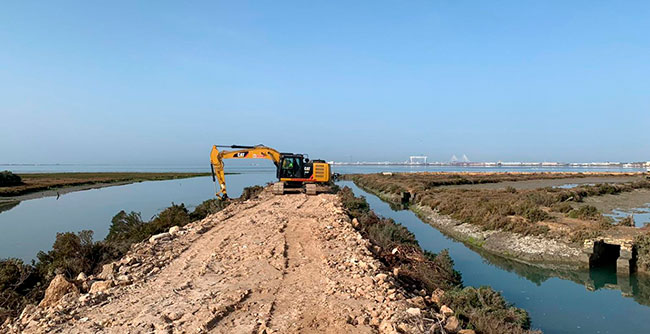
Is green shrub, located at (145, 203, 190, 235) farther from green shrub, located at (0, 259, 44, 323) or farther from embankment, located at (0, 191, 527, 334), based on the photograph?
green shrub, located at (0, 259, 44, 323)

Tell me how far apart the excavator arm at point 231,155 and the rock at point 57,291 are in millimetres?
11991

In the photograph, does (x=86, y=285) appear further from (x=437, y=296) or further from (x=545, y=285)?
(x=545, y=285)

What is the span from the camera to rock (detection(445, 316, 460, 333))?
5385 millimetres

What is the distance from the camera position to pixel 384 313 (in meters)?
5.35

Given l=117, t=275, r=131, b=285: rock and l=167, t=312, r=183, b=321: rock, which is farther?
l=117, t=275, r=131, b=285: rock

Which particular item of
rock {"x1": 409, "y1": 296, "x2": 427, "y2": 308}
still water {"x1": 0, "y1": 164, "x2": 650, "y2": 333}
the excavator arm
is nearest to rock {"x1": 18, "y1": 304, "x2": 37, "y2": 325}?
rock {"x1": 409, "y1": 296, "x2": 427, "y2": 308}

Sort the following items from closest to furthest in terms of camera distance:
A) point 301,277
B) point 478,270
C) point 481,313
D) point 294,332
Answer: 1. point 294,332
2. point 481,313
3. point 301,277
4. point 478,270

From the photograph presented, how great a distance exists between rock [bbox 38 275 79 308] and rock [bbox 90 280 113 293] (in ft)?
0.74

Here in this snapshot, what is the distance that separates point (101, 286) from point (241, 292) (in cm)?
234

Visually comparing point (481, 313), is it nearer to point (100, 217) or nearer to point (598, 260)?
point (598, 260)

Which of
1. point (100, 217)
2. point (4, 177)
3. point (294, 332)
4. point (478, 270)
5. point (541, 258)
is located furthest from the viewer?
point (4, 177)

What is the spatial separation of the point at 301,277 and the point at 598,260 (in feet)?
35.5

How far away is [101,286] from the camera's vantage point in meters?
6.37

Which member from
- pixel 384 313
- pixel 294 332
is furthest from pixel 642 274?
pixel 294 332
